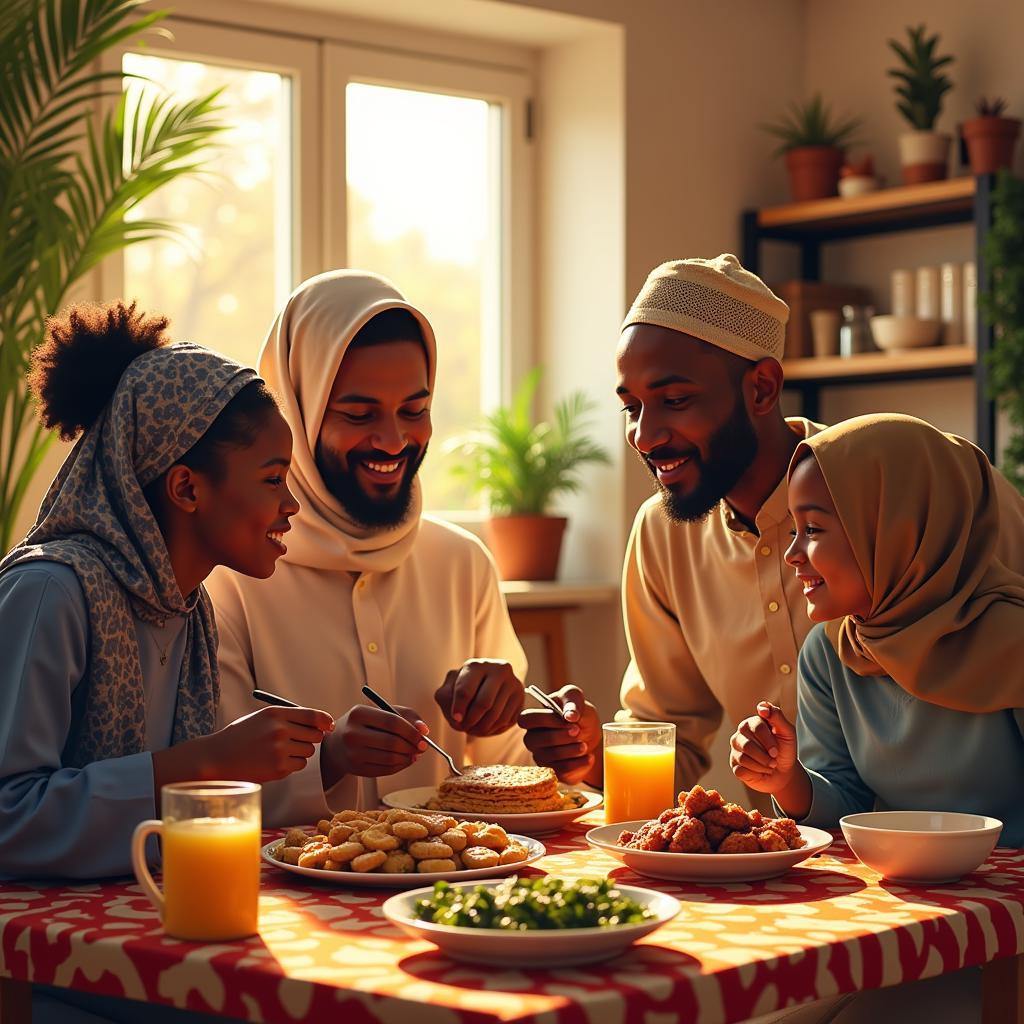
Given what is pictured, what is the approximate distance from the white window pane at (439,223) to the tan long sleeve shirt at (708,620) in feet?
6.58

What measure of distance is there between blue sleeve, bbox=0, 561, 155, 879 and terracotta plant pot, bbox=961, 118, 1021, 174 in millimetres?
3390

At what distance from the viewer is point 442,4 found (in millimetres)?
4406

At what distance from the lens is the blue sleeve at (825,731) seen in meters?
2.07

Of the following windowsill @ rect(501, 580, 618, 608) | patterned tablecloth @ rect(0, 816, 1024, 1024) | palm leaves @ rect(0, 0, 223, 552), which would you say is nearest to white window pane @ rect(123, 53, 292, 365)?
palm leaves @ rect(0, 0, 223, 552)

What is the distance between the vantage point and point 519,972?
127cm

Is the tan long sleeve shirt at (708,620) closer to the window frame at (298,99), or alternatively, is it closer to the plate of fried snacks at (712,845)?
the plate of fried snacks at (712,845)

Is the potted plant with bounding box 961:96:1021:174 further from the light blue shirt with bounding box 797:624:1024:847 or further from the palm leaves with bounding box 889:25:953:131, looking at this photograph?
the light blue shirt with bounding box 797:624:1024:847

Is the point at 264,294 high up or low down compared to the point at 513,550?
up

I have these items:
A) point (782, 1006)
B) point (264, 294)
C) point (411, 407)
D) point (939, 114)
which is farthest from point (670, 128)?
point (782, 1006)

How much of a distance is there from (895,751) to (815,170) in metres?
3.25

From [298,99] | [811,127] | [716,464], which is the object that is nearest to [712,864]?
[716,464]

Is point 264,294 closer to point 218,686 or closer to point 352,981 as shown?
point 218,686

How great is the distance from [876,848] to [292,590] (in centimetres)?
116

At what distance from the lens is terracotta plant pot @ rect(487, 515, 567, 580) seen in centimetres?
457
